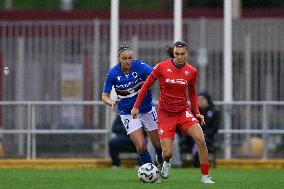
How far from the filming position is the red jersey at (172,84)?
19.7 meters

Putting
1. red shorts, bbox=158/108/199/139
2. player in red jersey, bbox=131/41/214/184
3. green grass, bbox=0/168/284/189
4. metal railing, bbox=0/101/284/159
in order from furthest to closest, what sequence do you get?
1. metal railing, bbox=0/101/284/159
2. red shorts, bbox=158/108/199/139
3. player in red jersey, bbox=131/41/214/184
4. green grass, bbox=0/168/284/189

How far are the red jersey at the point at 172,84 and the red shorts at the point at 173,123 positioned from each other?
0.09 metres

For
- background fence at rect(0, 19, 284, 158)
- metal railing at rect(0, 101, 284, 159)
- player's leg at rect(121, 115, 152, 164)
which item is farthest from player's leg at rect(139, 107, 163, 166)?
background fence at rect(0, 19, 284, 158)

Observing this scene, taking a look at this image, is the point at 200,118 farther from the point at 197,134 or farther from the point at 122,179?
the point at 122,179

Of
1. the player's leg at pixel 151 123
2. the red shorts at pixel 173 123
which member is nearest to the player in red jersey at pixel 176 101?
the red shorts at pixel 173 123

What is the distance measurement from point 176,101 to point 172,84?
0.30 m

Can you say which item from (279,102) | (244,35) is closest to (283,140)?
(279,102)

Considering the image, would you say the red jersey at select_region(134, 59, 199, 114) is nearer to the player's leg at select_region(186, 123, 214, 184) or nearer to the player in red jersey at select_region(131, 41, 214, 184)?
the player in red jersey at select_region(131, 41, 214, 184)

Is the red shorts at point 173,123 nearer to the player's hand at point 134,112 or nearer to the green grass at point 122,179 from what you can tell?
the player's hand at point 134,112

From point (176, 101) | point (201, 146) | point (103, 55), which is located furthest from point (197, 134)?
point (103, 55)

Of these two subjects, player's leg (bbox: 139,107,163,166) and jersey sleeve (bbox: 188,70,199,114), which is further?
player's leg (bbox: 139,107,163,166)

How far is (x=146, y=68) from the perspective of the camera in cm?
2052

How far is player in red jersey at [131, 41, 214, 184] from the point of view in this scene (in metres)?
19.6

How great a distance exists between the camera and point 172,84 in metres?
19.8
